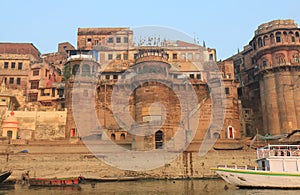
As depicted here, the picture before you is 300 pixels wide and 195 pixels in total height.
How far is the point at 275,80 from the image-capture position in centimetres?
4266

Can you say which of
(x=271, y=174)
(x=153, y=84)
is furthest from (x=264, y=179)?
(x=153, y=84)

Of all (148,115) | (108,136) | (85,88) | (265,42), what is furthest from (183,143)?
(265,42)

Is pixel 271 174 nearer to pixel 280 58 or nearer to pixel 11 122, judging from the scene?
pixel 280 58

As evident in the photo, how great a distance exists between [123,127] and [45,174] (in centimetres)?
1320

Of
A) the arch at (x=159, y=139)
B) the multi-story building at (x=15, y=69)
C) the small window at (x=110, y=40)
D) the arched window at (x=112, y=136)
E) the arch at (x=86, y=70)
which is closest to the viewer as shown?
the arch at (x=159, y=139)

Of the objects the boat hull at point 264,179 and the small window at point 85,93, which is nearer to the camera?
the boat hull at point 264,179

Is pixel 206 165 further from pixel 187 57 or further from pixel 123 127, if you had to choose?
pixel 187 57

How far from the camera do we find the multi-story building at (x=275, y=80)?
1622 inches

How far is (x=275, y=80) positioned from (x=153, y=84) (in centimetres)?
1669

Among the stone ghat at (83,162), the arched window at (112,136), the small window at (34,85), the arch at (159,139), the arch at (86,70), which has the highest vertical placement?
the arch at (86,70)

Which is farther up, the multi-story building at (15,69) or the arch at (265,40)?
the arch at (265,40)

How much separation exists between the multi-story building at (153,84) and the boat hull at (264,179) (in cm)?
1061

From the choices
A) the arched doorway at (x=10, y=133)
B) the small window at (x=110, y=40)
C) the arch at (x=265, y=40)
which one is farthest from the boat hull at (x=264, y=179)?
the small window at (x=110, y=40)

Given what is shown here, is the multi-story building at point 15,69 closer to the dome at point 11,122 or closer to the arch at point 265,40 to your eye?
the dome at point 11,122
